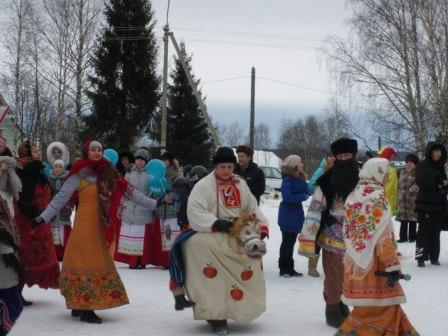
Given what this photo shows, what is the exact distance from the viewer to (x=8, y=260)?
5621mm

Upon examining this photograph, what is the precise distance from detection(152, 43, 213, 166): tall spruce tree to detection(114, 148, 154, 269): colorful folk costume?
2647 centimetres

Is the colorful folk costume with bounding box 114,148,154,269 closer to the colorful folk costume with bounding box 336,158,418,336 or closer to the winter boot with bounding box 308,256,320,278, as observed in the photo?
the winter boot with bounding box 308,256,320,278

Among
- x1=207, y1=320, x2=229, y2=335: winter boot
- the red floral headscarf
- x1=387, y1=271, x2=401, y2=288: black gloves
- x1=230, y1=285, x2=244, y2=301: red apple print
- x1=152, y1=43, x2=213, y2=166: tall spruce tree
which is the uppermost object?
x1=152, y1=43, x2=213, y2=166: tall spruce tree

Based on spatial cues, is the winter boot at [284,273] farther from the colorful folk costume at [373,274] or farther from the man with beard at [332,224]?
the colorful folk costume at [373,274]

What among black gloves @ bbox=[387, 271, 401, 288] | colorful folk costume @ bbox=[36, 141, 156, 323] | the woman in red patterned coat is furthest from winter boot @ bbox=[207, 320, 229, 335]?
the woman in red patterned coat

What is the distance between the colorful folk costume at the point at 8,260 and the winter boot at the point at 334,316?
2.85 metres

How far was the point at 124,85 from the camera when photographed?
34.9 meters

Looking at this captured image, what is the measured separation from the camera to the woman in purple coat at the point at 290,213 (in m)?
10.0

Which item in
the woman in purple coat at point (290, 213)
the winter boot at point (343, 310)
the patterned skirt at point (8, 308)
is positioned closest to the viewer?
the patterned skirt at point (8, 308)

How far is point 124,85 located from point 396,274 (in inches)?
1204

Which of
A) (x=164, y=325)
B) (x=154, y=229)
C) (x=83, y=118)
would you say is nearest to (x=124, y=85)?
(x=83, y=118)

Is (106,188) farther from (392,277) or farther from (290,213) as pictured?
(290,213)

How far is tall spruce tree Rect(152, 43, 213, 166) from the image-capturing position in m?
37.4

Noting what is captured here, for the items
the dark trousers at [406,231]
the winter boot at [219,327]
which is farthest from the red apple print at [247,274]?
the dark trousers at [406,231]
